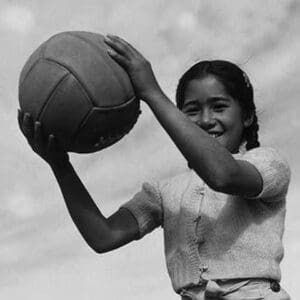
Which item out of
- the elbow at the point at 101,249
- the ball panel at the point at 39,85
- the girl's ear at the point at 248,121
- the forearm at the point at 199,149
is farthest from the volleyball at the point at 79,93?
the girl's ear at the point at 248,121

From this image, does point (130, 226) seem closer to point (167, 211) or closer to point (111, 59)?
point (167, 211)

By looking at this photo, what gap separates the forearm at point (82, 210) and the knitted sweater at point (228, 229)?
19.2 inches

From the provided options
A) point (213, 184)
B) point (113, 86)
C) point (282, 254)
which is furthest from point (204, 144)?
point (282, 254)

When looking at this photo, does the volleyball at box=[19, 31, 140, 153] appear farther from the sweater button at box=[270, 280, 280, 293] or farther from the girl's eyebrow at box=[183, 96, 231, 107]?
the sweater button at box=[270, 280, 280, 293]

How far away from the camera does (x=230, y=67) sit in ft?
20.7

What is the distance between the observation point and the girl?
5320mm

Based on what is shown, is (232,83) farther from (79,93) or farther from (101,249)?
(101,249)

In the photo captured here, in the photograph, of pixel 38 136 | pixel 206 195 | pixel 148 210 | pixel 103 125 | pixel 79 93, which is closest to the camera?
pixel 79 93

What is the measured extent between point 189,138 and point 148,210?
1188 mm

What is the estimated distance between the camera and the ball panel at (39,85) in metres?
5.38

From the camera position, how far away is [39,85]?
17.8 ft

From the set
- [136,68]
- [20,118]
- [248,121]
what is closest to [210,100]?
[248,121]

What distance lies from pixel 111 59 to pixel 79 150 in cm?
66

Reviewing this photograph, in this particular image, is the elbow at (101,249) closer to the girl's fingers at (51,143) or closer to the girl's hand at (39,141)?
the girl's hand at (39,141)
